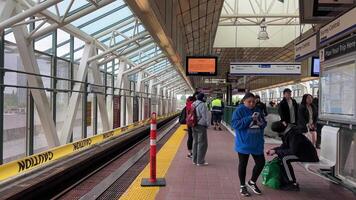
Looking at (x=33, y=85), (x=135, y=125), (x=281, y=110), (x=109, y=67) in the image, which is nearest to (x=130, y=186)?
(x=281, y=110)

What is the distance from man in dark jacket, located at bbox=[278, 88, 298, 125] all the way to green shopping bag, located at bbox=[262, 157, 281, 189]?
2.53 m

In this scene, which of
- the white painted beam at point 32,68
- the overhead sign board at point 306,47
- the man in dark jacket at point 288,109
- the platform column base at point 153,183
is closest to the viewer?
the platform column base at point 153,183

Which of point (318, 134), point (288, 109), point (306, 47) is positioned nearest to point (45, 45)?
point (288, 109)

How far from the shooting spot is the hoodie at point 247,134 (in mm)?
6595

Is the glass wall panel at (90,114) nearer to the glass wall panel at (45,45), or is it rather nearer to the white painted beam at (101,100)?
the white painted beam at (101,100)

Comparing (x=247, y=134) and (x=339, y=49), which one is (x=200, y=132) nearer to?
(x=247, y=134)

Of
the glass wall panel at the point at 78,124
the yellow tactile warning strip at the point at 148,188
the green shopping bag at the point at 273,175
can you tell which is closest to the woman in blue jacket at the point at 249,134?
the green shopping bag at the point at 273,175

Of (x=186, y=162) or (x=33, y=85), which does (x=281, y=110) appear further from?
(x=33, y=85)

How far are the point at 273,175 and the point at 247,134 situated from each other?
3.36 ft

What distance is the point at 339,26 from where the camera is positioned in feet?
21.5

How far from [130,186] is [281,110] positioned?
3.83 metres

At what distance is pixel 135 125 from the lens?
2555 cm

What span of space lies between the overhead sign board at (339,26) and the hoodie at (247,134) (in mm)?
1643

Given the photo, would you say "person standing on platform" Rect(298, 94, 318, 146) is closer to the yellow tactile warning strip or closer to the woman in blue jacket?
the yellow tactile warning strip
